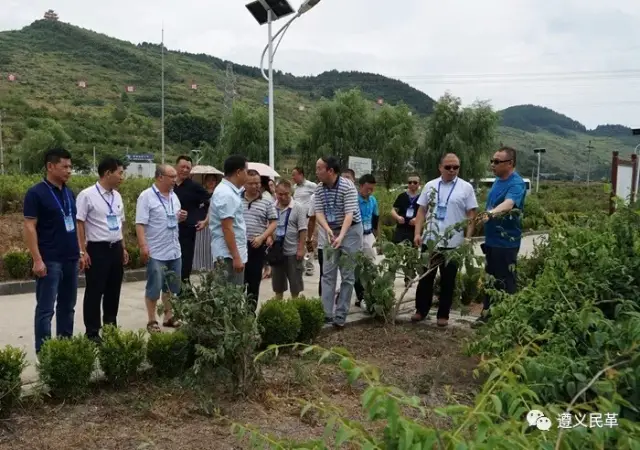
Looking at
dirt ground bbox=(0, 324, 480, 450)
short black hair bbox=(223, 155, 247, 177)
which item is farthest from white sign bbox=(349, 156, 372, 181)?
dirt ground bbox=(0, 324, 480, 450)

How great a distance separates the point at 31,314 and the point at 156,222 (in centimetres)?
238

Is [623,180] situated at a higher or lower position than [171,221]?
higher

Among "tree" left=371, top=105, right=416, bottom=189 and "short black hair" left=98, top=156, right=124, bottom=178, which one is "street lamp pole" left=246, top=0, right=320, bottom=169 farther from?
"tree" left=371, top=105, right=416, bottom=189

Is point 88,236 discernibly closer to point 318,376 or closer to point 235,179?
point 235,179

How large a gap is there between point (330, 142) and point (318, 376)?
3192 centimetres

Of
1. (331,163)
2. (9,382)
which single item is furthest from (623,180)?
(9,382)

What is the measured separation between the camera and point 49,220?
4.23 metres

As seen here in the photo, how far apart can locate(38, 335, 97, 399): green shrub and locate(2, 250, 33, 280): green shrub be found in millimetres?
4786

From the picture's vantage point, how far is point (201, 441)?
122 inches

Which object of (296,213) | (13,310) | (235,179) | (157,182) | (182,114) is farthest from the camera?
(182,114)

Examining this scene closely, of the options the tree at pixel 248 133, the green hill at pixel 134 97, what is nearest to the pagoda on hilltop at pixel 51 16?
the green hill at pixel 134 97

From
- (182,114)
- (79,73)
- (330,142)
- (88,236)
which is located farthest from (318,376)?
(79,73)

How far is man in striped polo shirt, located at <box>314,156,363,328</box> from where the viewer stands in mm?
5289

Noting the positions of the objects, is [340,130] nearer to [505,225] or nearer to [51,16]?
[505,225]
